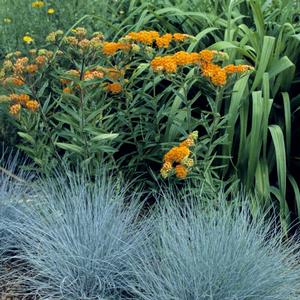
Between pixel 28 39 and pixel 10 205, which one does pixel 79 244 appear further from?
pixel 28 39

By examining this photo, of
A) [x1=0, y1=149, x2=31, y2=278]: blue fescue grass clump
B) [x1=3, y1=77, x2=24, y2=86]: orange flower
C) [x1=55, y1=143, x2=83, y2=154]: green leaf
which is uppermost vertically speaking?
[x1=3, y1=77, x2=24, y2=86]: orange flower

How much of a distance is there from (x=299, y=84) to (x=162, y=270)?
233cm

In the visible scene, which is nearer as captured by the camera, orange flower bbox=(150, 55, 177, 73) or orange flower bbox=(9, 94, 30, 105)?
orange flower bbox=(150, 55, 177, 73)

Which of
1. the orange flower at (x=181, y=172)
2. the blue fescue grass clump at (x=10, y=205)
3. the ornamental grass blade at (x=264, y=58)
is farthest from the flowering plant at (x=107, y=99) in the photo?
the ornamental grass blade at (x=264, y=58)

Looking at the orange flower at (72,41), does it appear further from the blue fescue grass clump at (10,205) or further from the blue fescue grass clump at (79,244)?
the blue fescue grass clump at (10,205)

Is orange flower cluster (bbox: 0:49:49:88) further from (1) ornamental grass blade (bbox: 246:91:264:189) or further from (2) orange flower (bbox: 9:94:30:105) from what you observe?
(1) ornamental grass blade (bbox: 246:91:264:189)

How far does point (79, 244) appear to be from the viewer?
339 cm

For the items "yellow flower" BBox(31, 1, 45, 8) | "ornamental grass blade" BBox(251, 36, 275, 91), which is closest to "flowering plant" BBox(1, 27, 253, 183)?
"ornamental grass blade" BBox(251, 36, 275, 91)

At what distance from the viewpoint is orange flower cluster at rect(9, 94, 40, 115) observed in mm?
3928

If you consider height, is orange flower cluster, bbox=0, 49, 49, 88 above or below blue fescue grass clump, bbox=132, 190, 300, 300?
above

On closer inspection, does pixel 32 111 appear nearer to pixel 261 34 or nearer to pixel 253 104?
pixel 253 104

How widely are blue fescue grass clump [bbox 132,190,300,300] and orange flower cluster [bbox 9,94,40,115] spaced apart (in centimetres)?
115

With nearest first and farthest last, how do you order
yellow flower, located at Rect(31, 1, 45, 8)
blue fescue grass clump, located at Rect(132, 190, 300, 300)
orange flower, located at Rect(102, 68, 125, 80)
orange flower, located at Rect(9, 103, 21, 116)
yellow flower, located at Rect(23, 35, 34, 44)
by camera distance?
blue fescue grass clump, located at Rect(132, 190, 300, 300) → orange flower, located at Rect(9, 103, 21, 116) → orange flower, located at Rect(102, 68, 125, 80) → yellow flower, located at Rect(23, 35, 34, 44) → yellow flower, located at Rect(31, 1, 45, 8)

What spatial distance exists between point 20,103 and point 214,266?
1662 mm
